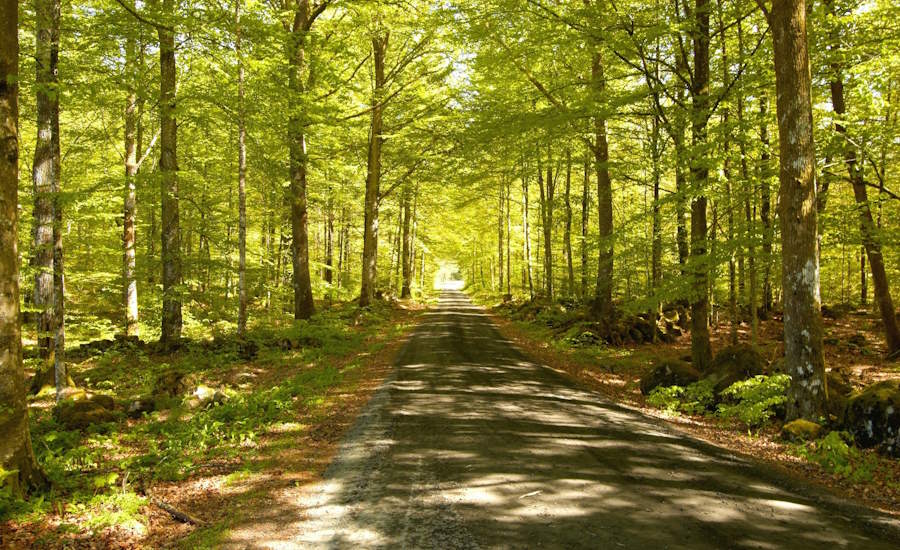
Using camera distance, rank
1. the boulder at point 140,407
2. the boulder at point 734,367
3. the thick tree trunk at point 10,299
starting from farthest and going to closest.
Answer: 1. the boulder at point 734,367
2. the boulder at point 140,407
3. the thick tree trunk at point 10,299

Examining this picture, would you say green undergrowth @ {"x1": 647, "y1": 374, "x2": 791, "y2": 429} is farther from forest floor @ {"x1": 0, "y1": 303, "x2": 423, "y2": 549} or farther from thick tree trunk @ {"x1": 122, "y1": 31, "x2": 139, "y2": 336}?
thick tree trunk @ {"x1": 122, "y1": 31, "x2": 139, "y2": 336}

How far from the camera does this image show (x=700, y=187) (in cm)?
980

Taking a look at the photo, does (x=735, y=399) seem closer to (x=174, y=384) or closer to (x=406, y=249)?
(x=174, y=384)

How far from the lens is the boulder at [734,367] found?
9438 mm

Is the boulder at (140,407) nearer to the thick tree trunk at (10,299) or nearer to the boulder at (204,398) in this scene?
the boulder at (204,398)

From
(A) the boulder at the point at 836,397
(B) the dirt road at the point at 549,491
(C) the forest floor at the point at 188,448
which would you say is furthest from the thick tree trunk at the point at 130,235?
(A) the boulder at the point at 836,397

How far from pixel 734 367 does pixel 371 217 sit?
17.9 m

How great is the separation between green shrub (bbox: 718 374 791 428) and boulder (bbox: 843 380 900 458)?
0.89 metres

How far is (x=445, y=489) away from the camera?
5402 mm

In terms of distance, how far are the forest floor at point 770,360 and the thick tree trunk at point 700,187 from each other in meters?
1.68

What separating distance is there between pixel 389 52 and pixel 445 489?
2467cm

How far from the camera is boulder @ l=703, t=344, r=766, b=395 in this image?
944 cm

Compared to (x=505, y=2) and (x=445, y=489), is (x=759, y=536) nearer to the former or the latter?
(x=445, y=489)

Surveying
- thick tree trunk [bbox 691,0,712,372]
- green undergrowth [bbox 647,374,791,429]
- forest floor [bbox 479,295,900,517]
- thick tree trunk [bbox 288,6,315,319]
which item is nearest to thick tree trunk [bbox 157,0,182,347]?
thick tree trunk [bbox 288,6,315,319]
